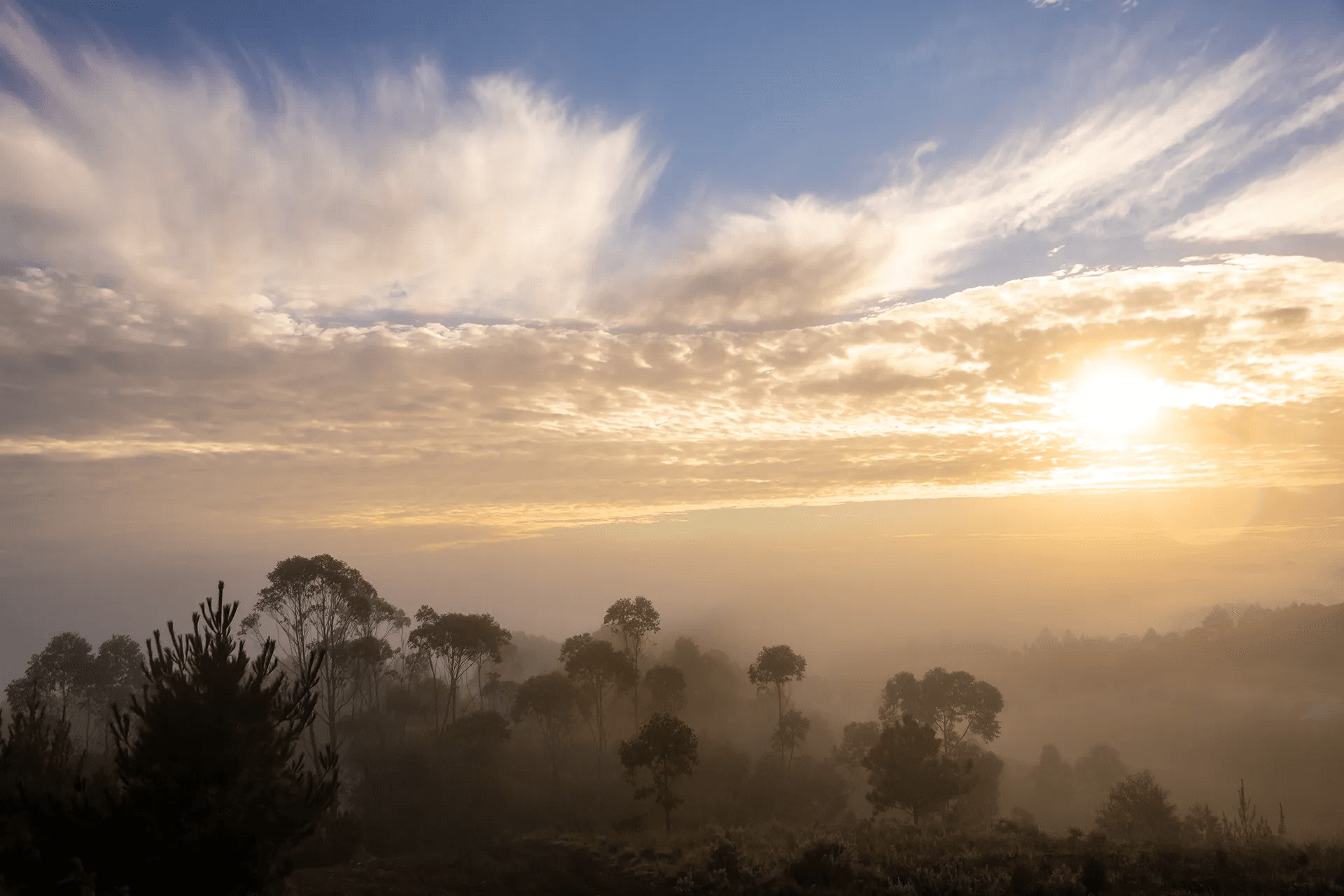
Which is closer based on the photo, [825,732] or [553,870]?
[553,870]

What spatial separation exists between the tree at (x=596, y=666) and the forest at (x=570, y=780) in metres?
0.34

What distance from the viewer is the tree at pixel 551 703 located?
71.8 m

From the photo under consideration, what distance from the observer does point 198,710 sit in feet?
50.4

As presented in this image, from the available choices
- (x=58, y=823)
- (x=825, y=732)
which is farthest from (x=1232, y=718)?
(x=58, y=823)

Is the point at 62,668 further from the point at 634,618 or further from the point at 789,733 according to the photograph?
the point at 789,733

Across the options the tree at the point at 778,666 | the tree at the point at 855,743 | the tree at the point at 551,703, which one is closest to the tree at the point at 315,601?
the tree at the point at 551,703

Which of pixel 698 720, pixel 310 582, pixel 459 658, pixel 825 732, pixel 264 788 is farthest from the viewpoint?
pixel 825 732

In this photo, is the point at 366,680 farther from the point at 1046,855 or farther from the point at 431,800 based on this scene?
the point at 1046,855

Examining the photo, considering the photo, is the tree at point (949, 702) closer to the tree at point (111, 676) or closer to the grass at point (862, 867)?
the grass at point (862, 867)

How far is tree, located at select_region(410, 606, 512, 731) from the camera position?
73.1 m

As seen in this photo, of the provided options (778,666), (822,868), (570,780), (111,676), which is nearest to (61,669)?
(111,676)

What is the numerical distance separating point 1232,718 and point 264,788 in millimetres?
198659

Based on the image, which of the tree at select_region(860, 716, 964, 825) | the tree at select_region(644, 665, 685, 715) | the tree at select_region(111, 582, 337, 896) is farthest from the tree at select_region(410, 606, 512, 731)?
the tree at select_region(111, 582, 337, 896)

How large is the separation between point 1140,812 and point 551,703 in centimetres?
5838
